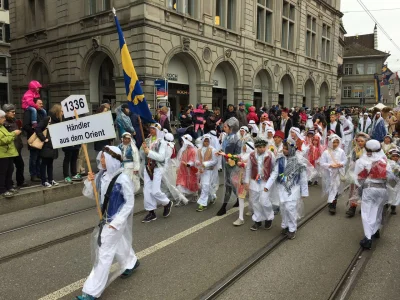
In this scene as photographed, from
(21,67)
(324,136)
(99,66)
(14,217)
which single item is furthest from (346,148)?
(21,67)

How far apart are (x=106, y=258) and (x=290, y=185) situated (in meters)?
3.20

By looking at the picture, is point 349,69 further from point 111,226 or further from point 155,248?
point 111,226

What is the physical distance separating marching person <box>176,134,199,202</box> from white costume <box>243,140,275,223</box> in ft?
5.82

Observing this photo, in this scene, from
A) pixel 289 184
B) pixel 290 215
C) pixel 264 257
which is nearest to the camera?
pixel 264 257

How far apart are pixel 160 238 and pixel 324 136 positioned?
8.16 metres

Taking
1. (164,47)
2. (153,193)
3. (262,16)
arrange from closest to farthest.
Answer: (153,193) → (164,47) → (262,16)

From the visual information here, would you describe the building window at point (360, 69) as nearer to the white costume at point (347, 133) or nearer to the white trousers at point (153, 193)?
the white costume at point (347, 133)

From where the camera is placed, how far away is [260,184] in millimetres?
5961

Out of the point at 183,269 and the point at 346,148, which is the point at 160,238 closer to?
the point at 183,269

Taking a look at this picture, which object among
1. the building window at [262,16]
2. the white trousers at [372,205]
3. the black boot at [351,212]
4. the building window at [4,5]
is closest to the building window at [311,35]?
the building window at [262,16]

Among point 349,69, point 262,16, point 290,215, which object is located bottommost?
point 290,215

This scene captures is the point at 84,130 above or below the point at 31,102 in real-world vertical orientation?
below

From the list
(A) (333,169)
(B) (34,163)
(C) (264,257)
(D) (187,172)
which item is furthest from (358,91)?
(C) (264,257)

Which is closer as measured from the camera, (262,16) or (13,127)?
(13,127)
